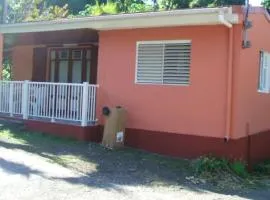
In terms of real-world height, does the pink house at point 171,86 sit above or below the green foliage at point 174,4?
below

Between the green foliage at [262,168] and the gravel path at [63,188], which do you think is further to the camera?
the green foliage at [262,168]

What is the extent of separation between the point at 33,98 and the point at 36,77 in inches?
150

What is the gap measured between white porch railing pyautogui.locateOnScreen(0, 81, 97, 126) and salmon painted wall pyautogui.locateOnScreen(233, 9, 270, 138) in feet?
12.7

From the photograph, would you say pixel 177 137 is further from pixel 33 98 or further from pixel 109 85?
pixel 33 98

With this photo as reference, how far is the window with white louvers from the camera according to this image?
11.7m

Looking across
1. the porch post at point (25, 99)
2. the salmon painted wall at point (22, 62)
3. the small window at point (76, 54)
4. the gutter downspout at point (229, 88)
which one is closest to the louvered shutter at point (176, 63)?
the gutter downspout at point (229, 88)

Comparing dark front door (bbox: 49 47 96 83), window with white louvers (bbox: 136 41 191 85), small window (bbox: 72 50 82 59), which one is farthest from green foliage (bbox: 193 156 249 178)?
small window (bbox: 72 50 82 59)

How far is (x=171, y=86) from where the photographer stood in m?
11.8

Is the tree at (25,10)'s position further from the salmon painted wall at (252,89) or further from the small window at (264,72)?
the salmon painted wall at (252,89)

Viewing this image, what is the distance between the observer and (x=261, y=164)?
13.0 m

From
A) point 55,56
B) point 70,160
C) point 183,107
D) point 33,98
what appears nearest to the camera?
point 70,160

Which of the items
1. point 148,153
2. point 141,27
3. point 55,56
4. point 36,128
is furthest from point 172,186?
point 55,56

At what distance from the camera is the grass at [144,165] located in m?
9.60

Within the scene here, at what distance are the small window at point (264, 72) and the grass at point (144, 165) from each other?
216cm
